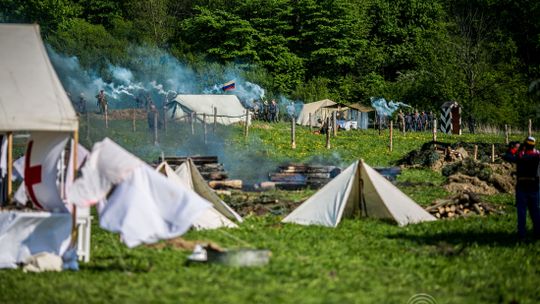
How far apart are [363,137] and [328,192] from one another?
30211mm

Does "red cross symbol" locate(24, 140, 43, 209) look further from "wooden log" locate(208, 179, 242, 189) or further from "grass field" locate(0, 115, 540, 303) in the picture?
"wooden log" locate(208, 179, 242, 189)

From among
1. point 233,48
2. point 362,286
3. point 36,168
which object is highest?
point 233,48

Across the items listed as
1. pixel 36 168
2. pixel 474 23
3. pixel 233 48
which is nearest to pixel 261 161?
pixel 36 168

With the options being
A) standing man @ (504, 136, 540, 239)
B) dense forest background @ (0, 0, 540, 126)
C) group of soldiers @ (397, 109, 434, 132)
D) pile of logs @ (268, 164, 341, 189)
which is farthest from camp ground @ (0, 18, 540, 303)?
dense forest background @ (0, 0, 540, 126)

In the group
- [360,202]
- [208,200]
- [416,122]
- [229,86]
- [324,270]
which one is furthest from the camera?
[416,122]

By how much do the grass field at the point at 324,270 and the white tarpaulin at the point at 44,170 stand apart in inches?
48.4

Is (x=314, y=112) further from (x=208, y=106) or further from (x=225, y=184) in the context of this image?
(x=225, y=184)

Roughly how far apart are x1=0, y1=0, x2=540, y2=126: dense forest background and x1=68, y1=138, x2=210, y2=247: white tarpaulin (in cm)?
5501

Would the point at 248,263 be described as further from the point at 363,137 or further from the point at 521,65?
the point at 521,65

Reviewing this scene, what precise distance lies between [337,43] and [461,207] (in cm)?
5922

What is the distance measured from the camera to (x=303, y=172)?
1232 inches

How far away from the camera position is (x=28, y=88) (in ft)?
53.6

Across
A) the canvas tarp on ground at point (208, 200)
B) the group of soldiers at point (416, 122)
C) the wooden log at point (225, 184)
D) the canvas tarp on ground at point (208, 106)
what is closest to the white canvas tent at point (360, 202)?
the canvas tarp on ground at point (208, 200)

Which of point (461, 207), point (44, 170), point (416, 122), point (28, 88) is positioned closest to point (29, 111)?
point (28, 88)
